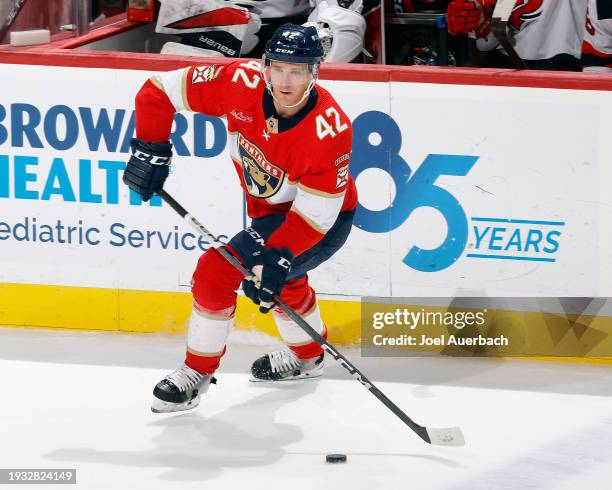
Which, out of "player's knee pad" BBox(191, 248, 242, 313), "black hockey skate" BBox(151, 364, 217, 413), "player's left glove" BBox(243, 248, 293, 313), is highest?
"player's left glove" BBox(243, 248, 293, 313)

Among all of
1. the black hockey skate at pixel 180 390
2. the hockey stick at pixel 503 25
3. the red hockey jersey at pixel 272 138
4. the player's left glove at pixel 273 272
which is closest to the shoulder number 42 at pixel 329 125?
the red hockey jersey at pixel 272 138

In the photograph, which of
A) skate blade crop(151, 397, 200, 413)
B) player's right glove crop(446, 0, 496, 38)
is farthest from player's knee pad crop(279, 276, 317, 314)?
player's right glove crop(446, 0, 496, 38)

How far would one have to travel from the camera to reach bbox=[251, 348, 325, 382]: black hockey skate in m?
4.32

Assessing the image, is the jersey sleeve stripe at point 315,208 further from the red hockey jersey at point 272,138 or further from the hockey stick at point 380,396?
the hockey stick at point 380,396

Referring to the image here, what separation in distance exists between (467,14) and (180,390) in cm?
187

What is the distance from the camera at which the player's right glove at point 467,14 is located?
16.1 ft

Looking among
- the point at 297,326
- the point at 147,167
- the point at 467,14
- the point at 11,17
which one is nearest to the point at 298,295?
the point at 297,326

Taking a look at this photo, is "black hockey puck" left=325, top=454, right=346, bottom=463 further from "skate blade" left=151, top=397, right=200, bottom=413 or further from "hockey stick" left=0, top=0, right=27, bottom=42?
"hockey stick" left=0, top=0, right=27, bottom=42

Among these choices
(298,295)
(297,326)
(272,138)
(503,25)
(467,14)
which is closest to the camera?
(272,138)

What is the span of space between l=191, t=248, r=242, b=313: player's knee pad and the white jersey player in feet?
4.57

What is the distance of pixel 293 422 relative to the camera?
397cm

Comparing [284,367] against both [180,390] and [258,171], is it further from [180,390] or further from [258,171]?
[258,171]

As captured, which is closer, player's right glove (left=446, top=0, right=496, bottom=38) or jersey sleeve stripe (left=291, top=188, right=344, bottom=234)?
jersey sleeve stripe (left=291, top=188, right=344, bottom=234)

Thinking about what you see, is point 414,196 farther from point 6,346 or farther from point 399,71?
point 6,346
